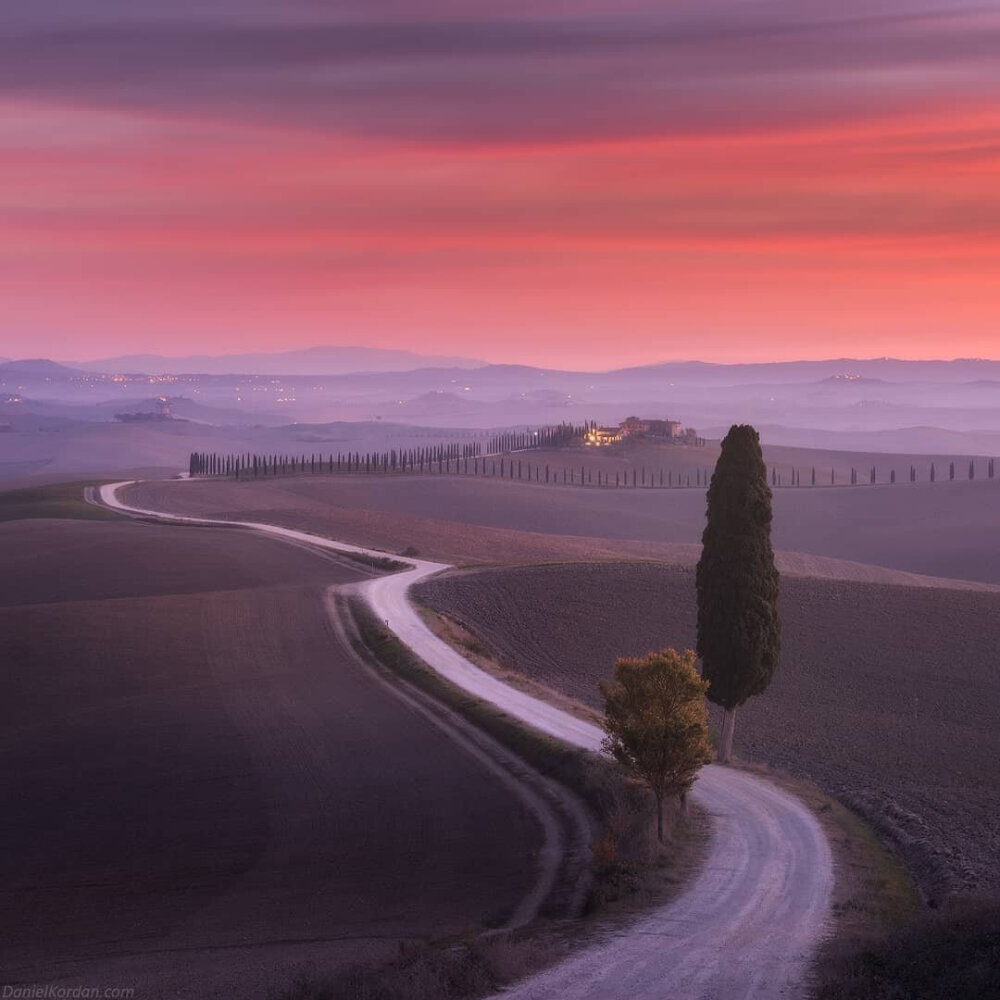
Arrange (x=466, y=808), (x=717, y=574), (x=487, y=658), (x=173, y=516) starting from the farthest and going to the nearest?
(x=173, y=516)
(x=487, y=658)
(x=717, y=574)
(x=466, y=808)

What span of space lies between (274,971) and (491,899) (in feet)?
16.3

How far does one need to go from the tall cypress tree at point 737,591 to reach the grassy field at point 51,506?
70956 mm

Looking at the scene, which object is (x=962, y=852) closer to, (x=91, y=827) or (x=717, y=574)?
(x=717, y=574)

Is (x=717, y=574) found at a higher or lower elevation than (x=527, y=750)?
higher

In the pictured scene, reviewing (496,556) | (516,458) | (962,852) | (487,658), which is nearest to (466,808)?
(962,852)

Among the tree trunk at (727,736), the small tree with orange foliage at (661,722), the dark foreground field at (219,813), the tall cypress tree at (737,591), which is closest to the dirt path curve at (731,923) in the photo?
the tree trunk at (727,736)

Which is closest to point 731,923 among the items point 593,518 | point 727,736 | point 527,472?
point 727,736

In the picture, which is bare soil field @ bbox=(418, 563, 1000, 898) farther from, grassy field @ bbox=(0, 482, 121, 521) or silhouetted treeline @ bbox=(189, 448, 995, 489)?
silhouetted treeline @ bbox=(189, 448, 995, 489)

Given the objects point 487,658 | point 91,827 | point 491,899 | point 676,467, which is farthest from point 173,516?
point 676,467

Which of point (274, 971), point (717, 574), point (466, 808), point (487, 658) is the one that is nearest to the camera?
point (274, 971)

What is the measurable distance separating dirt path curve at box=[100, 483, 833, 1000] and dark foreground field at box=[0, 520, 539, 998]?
2.98 meters

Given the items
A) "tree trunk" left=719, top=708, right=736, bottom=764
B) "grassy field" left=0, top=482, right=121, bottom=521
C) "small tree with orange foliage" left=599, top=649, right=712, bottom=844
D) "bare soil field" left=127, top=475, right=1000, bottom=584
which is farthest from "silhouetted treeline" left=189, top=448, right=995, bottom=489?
"small tree with orange foliage" left=599, top=649, right=712, bottom=844

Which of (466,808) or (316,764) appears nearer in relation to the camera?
(466,808)

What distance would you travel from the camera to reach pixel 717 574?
33.4 meters
